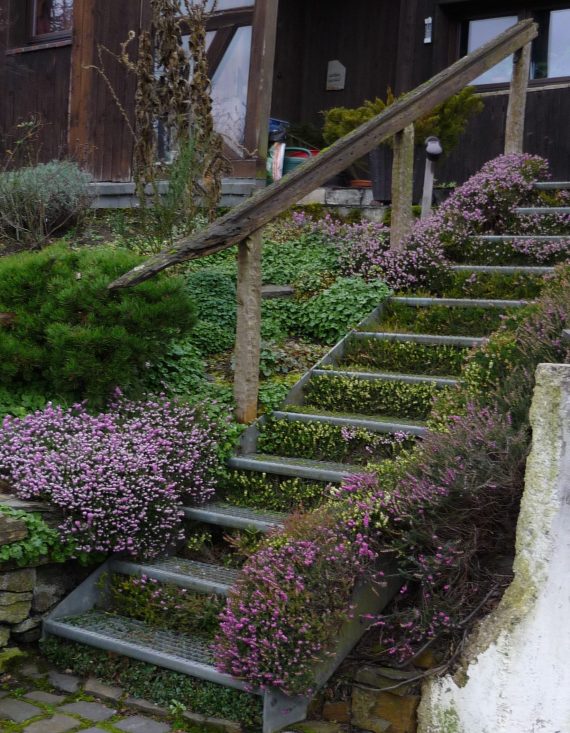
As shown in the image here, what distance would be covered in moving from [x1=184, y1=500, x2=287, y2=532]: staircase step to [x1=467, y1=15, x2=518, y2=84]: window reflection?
23.5 feet

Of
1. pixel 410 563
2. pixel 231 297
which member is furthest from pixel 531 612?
pixel 231 297

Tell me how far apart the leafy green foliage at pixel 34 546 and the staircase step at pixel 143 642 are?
11.2 inches

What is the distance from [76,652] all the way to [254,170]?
5685 mm

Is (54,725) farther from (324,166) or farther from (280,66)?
(280,66)

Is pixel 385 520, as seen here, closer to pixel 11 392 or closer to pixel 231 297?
pixel 11 392

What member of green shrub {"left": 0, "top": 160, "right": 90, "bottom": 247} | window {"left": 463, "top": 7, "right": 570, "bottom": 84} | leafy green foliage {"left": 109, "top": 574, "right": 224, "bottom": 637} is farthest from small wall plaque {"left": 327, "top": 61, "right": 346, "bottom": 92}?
leafy green foliage {"left": 109, "top": 574, "right": 224, "bottom": 637}

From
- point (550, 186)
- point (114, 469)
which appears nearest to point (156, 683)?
point (114, 469)

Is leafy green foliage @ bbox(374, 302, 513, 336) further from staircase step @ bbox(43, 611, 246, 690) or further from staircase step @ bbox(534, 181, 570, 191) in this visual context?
staircase step @ bbox(43, 611, 246, 690)

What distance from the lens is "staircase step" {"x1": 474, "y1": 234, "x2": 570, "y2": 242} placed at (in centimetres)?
623

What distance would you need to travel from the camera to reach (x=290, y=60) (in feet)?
36.2

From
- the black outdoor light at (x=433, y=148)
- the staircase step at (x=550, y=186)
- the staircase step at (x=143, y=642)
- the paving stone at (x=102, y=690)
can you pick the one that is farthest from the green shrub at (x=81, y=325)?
the staircase step at (x=550, y=186)

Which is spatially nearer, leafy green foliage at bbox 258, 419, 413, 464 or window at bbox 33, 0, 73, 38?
leafy green foliage at bbox 258, 419, 413, 464

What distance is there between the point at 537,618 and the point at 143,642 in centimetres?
161

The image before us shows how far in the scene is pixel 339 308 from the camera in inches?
232
